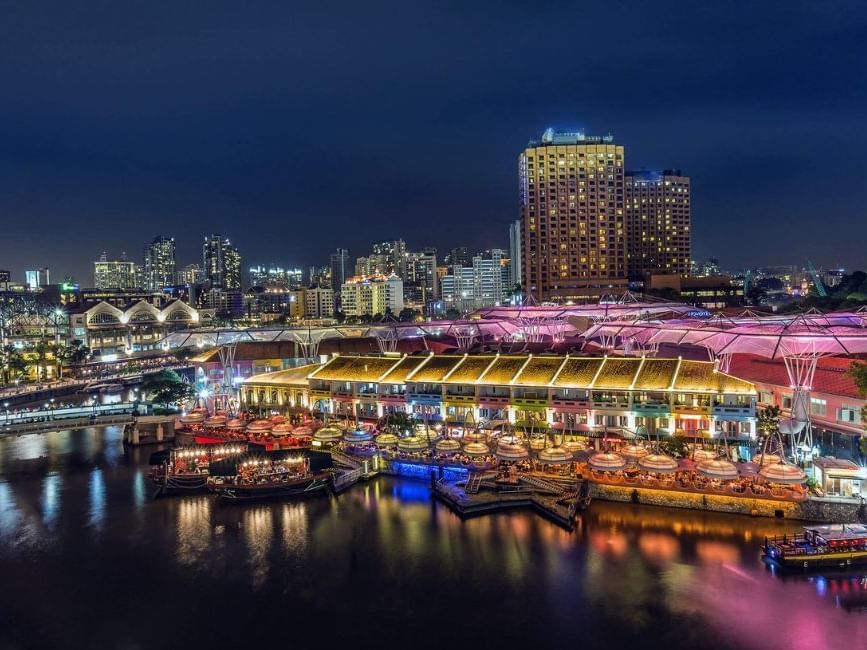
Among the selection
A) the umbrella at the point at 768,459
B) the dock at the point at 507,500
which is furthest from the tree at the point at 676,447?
the dock at the point at 507,500

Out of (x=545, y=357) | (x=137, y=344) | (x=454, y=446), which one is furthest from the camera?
(x=137, y=344)

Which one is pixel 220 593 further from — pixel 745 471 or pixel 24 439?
pixel 24 439

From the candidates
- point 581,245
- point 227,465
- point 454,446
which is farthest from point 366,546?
point 581,245

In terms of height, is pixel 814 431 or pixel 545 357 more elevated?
pixel 545 357

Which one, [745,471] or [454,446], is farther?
[454,446]

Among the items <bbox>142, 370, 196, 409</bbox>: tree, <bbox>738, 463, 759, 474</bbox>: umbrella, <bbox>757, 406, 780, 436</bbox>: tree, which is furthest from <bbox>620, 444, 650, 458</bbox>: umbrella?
<bbox>142, 370, 196, 409</bbox>: tree

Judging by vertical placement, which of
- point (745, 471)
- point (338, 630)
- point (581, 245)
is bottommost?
point (338, 630)

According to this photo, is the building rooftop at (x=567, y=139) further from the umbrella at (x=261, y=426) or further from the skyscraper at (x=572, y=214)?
the umbrella at (x=261, y=426)
